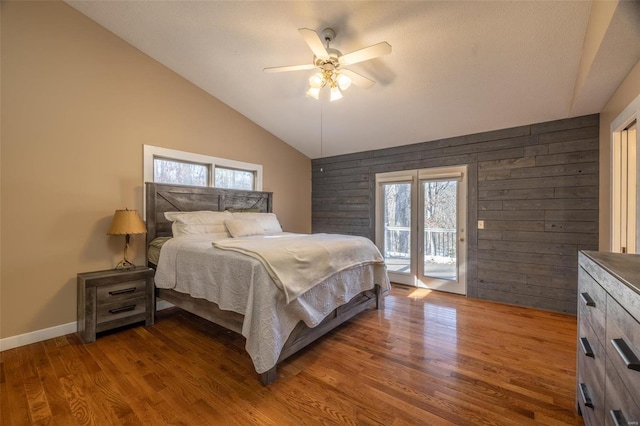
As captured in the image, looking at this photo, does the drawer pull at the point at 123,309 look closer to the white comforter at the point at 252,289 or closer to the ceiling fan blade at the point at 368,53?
the white comforter at the point at 252,289

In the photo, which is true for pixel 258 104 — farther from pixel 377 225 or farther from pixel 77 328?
pixel 77 328

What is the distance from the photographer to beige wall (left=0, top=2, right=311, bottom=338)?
2406 millimetres

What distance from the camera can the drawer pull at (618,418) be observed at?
2.99 ft

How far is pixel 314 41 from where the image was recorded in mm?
2086

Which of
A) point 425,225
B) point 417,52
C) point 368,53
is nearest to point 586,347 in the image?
point 368,53

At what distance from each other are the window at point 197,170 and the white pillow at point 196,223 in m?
0.62

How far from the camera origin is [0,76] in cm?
234

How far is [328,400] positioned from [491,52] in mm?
3225

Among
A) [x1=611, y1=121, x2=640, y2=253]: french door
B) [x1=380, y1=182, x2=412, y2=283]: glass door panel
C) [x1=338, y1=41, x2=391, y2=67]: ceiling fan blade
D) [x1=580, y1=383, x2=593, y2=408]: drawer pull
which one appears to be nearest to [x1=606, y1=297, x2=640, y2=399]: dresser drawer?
[x1=580, y1=383, x2=593, y2=408]: drawer pull

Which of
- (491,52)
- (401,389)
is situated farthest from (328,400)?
(491,52)

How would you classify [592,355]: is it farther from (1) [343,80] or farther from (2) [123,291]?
(2) [123,291]

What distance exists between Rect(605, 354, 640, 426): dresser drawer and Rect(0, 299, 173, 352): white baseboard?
4033 millimetres

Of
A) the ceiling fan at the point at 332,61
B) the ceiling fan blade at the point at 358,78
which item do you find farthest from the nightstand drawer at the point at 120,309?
the ceiling fan blade at the point at 358,78

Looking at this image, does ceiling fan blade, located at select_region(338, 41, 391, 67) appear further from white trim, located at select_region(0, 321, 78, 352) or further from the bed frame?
white trim, located at select_region(0, 321, 78, 352)
